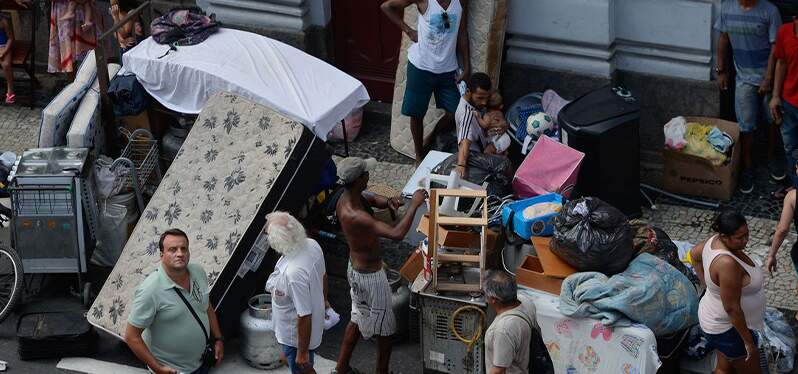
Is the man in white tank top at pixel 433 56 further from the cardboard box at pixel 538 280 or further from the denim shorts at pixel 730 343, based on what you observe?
the denim shorts at pixel 730 343

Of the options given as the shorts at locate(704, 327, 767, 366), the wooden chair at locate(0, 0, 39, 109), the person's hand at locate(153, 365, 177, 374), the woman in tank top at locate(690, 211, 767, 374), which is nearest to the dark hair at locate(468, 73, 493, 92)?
the woman in tank top at locate(690, 211, 767, 374)

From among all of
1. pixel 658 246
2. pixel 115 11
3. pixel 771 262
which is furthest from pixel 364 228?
pixel 115 11

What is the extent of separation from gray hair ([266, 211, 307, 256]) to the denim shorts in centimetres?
266

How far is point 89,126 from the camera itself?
37.6ft

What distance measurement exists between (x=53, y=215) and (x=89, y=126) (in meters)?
1.13

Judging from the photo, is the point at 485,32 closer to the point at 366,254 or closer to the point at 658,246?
the point at 658,246

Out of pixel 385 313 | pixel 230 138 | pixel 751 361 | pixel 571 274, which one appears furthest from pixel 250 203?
pixel 751 361

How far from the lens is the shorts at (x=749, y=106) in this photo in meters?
11.4

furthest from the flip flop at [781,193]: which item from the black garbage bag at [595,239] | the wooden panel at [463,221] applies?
the wooden panel at [463,221]

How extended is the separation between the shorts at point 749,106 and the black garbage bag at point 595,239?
2503mm

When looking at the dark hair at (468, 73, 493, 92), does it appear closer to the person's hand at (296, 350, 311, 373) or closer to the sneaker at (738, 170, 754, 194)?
the sneaker at (738, 170, 754, 194)

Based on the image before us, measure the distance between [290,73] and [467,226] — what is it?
2418 mm

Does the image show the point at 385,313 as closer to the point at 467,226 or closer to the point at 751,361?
the point at 467,226

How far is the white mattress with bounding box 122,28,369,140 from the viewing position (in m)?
11.1
